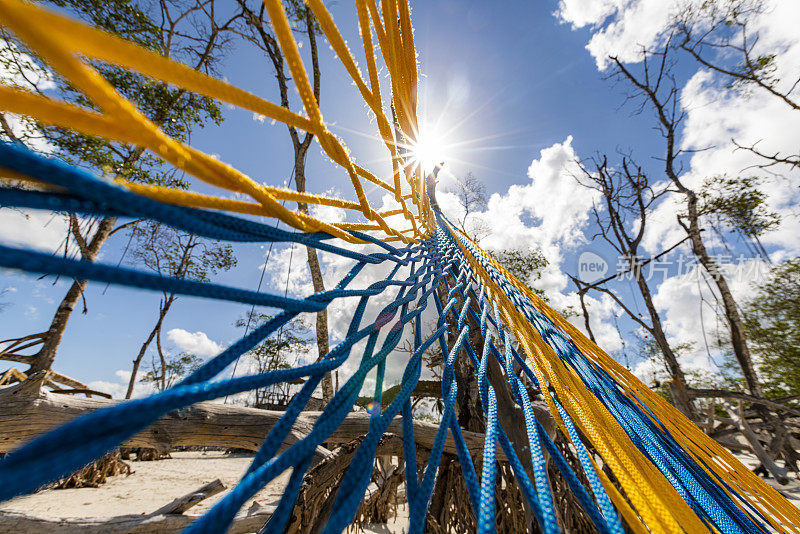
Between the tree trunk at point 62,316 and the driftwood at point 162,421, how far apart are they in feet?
9.36

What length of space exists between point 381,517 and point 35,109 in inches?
94.3

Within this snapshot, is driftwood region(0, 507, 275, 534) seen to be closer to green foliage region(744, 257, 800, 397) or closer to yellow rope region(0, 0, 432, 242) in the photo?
yellow rope region(0, 0, 432, 242)

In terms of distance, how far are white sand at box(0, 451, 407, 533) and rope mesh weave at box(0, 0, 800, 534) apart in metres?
2.04

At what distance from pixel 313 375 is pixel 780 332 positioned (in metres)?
11.1

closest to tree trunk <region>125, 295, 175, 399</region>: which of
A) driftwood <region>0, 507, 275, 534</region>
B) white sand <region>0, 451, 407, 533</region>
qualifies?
white sand <region>0, 451, 407, 533</region>

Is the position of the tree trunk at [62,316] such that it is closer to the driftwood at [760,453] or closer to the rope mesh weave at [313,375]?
the rope mesh weave at [313,375]

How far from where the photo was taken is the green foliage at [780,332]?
282 inches

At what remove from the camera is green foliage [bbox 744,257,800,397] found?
7.16 meters

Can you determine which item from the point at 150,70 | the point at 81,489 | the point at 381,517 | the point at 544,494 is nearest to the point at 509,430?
the point at 544,494

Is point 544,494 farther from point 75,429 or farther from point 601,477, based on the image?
point 75,429

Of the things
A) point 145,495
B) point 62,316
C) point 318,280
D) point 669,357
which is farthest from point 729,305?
point 62,316

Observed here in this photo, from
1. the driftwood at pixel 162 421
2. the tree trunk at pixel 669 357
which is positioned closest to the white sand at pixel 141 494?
the driftwood at pixel 162 421

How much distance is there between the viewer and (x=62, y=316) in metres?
3.87

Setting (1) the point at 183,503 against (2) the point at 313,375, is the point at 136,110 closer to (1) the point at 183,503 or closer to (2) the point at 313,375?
(2) the point at 313,375
